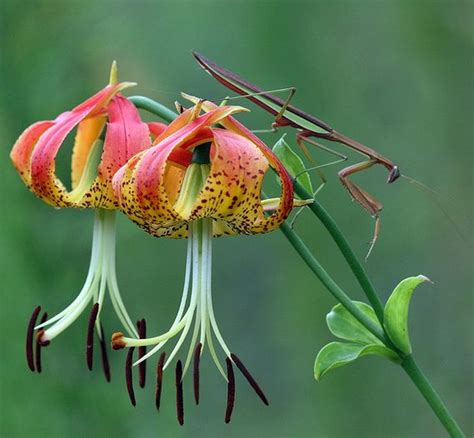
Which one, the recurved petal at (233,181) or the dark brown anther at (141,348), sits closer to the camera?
the recurved petal at (233,181)

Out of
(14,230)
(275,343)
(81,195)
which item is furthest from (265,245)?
(81,195)

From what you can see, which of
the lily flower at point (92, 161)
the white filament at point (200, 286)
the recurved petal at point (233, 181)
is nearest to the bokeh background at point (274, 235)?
the lily flower at point (92, 161)

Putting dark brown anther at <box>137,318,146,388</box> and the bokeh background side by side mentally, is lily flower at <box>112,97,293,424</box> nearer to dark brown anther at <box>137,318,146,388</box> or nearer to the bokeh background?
dark brown anther at <box>137,318,146,388</box>

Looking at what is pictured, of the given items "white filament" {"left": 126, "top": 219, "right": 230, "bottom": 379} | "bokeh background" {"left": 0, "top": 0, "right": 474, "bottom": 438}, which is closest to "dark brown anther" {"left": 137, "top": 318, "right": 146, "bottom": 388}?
"white filament" {"left": 126, "top": 219, "right": 230, "bottom": 379}

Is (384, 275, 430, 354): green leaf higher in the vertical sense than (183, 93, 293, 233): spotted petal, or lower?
lower

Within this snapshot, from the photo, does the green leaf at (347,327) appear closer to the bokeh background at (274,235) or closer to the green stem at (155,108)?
the green stem at (155,108)

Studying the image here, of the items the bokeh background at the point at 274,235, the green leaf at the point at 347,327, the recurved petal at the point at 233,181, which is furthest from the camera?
the bokeh background at the point at 274,235

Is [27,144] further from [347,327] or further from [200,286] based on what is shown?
[347,327]

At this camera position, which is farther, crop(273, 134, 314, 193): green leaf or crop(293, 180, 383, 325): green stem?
crop(273, 134, 314, 193): green leaf
